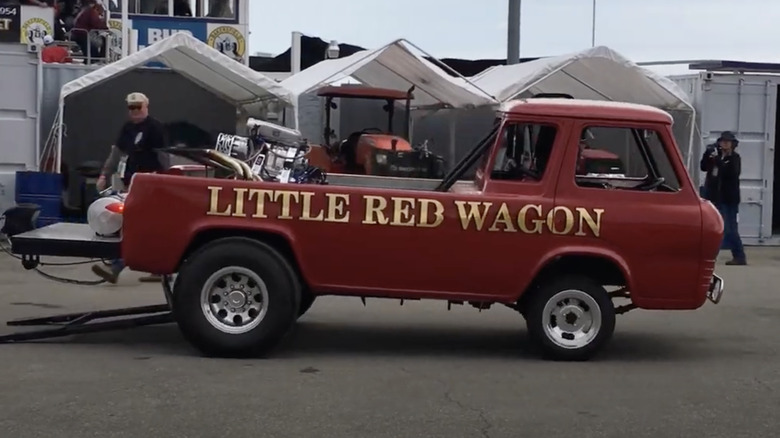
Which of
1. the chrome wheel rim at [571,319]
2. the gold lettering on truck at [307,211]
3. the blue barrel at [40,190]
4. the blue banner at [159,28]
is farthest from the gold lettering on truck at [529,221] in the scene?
the blue banner at [159,28]

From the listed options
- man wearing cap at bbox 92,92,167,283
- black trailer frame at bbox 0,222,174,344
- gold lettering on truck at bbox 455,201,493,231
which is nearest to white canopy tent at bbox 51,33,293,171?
man wearing cap at bbox 92,92,167,283

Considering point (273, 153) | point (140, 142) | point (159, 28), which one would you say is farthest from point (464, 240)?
point (159, 28)

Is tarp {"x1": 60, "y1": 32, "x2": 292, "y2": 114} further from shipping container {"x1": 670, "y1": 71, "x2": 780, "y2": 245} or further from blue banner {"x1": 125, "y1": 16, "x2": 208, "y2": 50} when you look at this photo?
shipping container {"x1": 670, "y1": 71, "x2": 780, "y2": 245}

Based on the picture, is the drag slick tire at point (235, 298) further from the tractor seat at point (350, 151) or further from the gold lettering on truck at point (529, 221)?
the tractor seat at point (350, 151)

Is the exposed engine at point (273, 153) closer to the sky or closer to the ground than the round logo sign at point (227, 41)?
closer to the ground

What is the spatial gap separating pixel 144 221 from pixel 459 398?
2.59 metres

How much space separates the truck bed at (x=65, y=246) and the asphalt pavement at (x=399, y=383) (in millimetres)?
734

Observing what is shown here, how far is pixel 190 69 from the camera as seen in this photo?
18.6m

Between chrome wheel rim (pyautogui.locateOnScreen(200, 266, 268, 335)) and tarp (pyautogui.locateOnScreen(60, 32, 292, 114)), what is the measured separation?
8.71m

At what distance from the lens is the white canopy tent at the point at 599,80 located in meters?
17.6

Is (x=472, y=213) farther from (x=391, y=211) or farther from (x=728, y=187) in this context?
(x=728, y=187)

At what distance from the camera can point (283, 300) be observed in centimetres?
845

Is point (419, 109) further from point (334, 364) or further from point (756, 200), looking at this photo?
point (334, 364)

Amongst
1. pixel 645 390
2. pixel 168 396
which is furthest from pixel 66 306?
pixel 645 390
